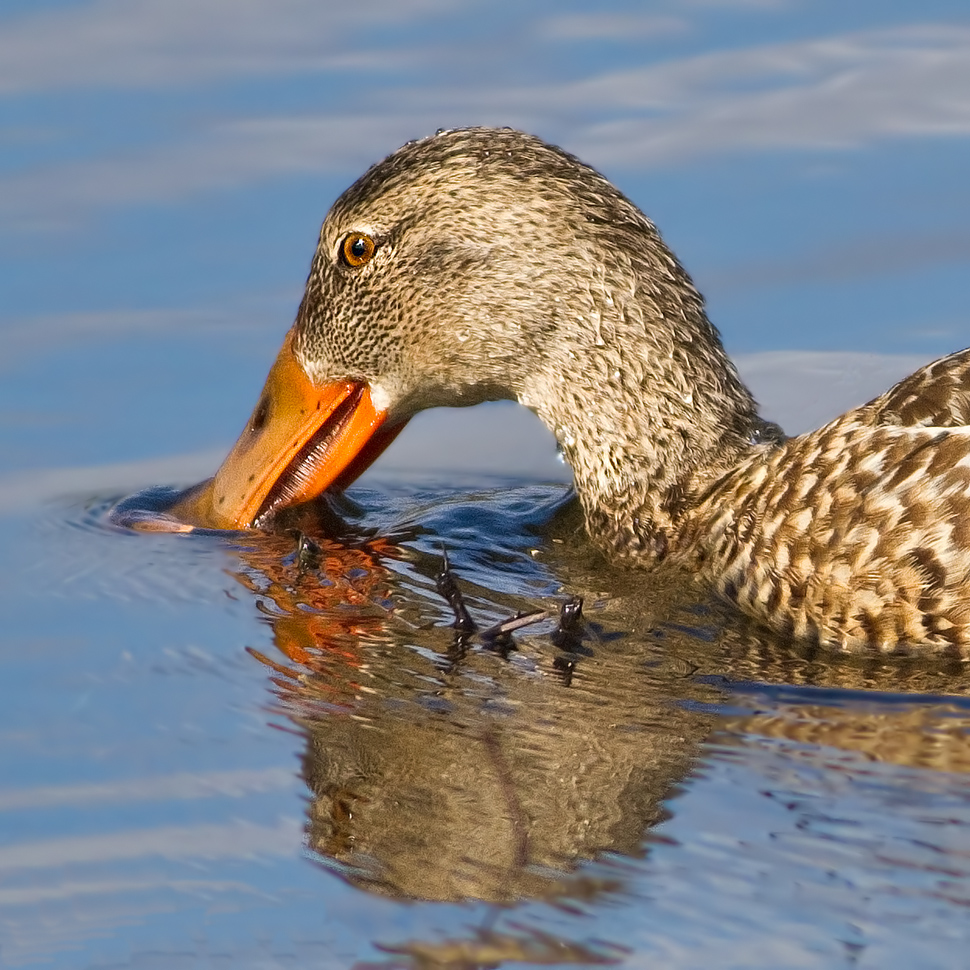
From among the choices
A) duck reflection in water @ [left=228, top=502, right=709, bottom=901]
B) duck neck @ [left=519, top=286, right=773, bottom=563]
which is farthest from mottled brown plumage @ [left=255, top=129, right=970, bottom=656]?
duck reflection in water @ [left=228, top=502, right=709, bottom=901]

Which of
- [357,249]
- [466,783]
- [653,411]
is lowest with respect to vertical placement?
[466,783]

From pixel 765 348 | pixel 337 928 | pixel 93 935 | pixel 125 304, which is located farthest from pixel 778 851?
pixel 125 304

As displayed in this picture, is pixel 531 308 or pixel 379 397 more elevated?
pixel 531 308

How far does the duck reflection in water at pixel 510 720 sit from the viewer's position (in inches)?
183

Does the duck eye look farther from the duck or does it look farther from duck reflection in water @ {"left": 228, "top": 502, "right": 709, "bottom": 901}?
duck reflection in water @ {"left": 228, "top": 502, "right": 709, "bottom": 901}

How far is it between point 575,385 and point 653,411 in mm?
313

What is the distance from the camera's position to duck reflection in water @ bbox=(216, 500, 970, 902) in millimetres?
4641

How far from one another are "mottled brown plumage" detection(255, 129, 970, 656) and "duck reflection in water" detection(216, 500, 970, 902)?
0.27 meters

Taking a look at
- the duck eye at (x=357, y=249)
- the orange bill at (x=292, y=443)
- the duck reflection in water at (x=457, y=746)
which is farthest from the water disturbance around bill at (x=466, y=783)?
the duck eye at (x=357, y=249)

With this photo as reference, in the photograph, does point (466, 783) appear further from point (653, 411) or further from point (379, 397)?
point (379, 397)

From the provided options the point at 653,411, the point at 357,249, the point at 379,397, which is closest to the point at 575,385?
the point at 653,411

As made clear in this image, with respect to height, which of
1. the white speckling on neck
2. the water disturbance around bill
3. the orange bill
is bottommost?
the water disturbance around bill

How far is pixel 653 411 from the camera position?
269 inches

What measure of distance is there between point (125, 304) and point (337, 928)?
5.39 metres
